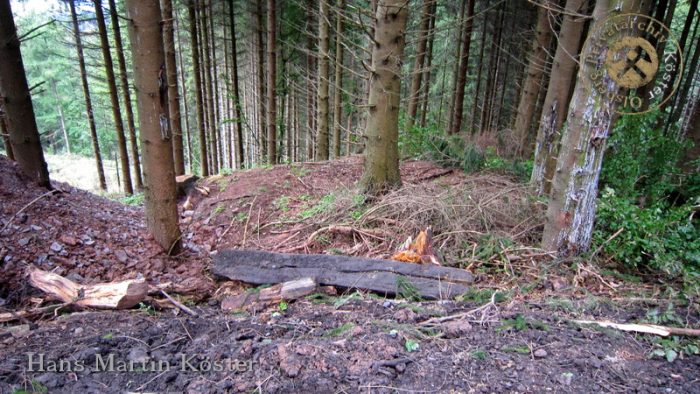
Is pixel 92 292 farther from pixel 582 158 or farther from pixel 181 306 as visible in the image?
pixel 582 158

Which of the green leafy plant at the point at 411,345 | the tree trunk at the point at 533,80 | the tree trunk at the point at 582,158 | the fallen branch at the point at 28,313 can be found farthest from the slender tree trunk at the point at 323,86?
the green leafy plant at the point at 411,345

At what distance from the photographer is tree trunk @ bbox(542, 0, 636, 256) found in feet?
10.8

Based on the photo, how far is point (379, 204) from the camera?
502cm

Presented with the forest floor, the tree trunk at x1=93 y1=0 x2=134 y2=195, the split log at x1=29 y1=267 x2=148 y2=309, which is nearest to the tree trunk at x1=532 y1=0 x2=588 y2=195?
the forest floor

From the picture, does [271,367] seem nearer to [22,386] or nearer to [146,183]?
[22,386]

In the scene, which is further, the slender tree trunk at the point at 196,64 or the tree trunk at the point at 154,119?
the slender tree trunk at the point at 196,64

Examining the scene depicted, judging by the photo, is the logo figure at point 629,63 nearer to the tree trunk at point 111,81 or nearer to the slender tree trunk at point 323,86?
the slender tree trunk at point 323,86

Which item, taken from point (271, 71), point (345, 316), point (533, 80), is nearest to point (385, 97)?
point (345, 316)

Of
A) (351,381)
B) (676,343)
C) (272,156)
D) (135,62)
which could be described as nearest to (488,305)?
(676,343)

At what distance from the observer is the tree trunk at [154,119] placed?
369 cm

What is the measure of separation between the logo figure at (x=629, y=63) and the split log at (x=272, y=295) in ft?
11.1

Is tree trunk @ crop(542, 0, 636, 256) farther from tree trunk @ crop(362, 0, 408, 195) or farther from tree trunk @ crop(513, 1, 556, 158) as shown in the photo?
tree trunk @ crop(513, 1, 556, 158)

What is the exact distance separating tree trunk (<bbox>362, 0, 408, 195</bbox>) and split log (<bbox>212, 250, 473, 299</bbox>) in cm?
192

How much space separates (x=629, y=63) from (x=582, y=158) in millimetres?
907
